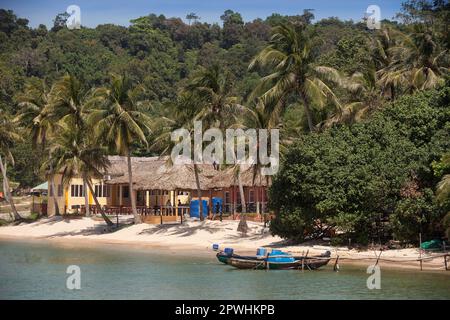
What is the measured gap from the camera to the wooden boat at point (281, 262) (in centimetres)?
2988

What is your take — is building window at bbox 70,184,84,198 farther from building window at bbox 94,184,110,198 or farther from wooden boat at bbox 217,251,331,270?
wooden boat at bbox 217,251,331,270

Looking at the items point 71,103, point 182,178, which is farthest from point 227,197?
point 71,103

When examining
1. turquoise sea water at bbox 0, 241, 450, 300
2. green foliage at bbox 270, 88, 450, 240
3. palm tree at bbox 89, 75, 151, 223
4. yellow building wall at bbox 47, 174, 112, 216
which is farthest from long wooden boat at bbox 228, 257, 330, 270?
yellow building wall at bbox 47, 174, 112, 216

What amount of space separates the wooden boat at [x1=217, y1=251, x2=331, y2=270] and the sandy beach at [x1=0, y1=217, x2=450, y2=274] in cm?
262

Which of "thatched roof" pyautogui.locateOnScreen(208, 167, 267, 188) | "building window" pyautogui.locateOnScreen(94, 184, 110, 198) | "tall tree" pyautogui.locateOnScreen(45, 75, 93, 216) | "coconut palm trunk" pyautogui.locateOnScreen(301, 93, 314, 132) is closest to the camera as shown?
"coconut palm trunk" pyautogui.locateOnScreen(301, 93, 314, 132)

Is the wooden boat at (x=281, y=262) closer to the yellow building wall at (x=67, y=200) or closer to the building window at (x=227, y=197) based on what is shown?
the building window at (x=227, y=197)

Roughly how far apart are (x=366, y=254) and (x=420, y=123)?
6268mm

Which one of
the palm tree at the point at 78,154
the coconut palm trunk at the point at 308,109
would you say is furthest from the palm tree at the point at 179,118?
the coconut palm trunk at the point at 308,109

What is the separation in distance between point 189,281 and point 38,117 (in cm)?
3134

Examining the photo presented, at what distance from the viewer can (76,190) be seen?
60938 millimetres

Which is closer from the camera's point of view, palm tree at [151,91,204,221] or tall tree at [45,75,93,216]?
palm tree at [151,91,204,221]

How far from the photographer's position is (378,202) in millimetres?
33469

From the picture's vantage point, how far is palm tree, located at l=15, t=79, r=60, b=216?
55.4m

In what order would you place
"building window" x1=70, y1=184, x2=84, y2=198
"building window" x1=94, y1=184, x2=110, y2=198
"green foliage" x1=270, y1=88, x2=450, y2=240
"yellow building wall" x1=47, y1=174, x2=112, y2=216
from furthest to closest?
"building window" x1=94, y1=184, x2=110, y2=198 < "building window" x1=70, y1=184, x2=84, y2=198 < "yellow building wall" x1=47, y1=174, x2=112, y2=216 < "green foliage" x1=270, y1=88, x2=450, y2=240
